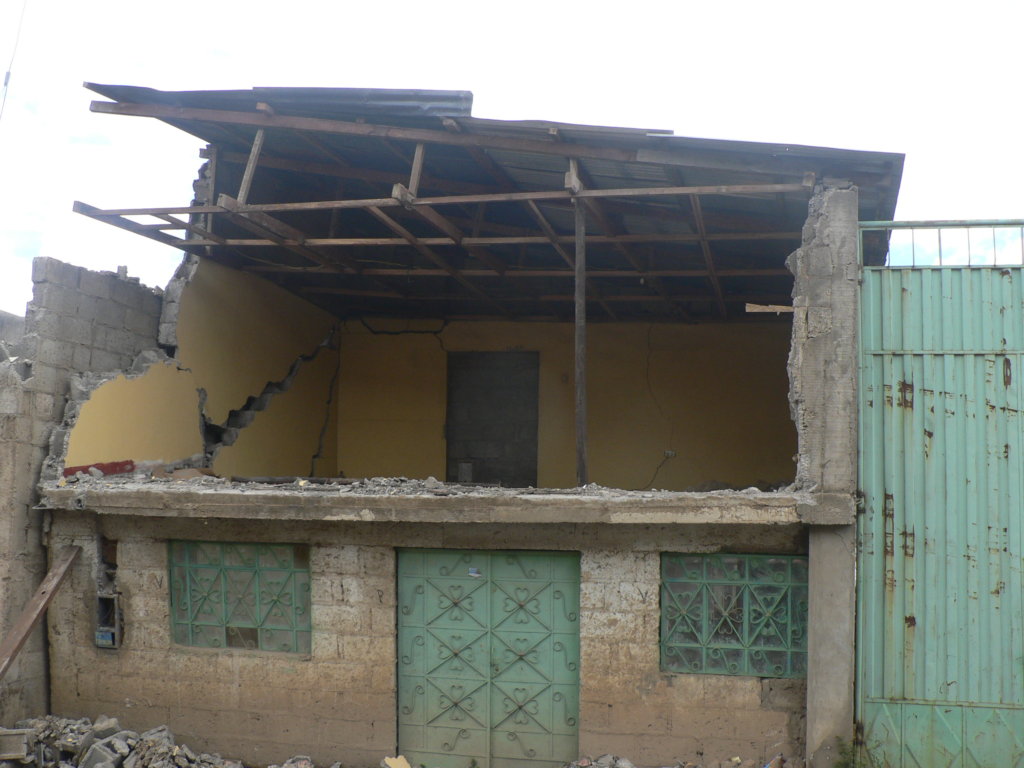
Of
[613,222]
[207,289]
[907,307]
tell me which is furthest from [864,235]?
[207,289]

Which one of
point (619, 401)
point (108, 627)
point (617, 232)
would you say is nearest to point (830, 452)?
point (617, 232)

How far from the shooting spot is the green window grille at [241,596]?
750cm

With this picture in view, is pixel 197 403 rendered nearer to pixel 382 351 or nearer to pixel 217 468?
pixel 217 468

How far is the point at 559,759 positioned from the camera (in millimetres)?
7094

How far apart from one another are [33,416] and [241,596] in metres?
2.49

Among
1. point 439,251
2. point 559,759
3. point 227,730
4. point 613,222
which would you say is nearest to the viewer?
point 559,759

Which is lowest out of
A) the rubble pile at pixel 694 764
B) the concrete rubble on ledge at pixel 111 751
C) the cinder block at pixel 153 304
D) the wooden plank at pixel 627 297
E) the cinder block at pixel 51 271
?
the concrete rubble on ledge at pixel 111 751

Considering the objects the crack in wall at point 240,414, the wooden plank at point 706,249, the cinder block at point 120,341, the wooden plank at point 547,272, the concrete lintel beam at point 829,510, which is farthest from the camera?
the crack in wall at point 240,414

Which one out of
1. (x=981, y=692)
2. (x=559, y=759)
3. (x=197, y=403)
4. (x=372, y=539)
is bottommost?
(x=559, y=759)

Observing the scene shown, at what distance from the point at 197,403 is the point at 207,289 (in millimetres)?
1273

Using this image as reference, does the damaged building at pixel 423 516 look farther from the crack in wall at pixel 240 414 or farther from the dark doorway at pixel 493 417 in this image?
the dark doorway at pixel 493 417

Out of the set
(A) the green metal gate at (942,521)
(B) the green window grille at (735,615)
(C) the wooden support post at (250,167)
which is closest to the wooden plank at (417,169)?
(C) the wooden support post at (250,167)

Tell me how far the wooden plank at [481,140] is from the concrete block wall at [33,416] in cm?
173

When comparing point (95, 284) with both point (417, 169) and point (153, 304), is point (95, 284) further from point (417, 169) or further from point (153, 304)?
point (417, 169)
